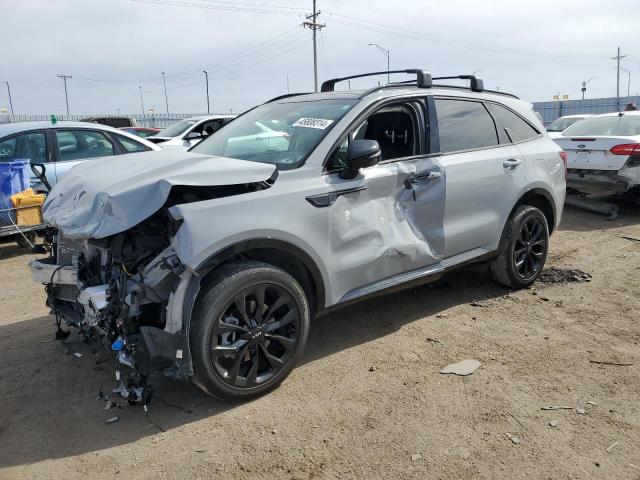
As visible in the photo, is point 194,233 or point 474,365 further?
point 474,365

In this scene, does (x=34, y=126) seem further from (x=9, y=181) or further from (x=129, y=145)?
(x=129, y=145)

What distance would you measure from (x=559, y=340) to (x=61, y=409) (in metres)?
3.60

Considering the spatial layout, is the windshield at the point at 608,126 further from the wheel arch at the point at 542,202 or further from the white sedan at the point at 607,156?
the wheel arch at the point at 542,202

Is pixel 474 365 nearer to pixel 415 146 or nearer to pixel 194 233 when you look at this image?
pixel 415 146

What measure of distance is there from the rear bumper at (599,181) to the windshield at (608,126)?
0.84m

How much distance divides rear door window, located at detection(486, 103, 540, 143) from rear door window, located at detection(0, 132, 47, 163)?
19.8 ft

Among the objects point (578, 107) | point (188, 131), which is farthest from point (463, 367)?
point (578, 107)

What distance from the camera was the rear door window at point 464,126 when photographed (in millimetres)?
4590

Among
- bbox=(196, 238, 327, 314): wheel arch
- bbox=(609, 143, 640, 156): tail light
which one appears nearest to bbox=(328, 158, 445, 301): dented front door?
bbox=(196, 238, 327, 314): wheel arch

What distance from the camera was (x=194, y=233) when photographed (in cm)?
303

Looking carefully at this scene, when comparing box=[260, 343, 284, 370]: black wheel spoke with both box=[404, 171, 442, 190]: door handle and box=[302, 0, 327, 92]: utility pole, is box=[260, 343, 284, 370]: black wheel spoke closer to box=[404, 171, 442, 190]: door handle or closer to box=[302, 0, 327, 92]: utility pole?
box=[404, 171, 442, 190]: door handle

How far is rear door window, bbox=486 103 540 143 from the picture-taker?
16.9 feet

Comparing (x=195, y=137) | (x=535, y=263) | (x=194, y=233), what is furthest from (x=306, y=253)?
(x=195, y=137)

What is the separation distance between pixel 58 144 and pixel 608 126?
8.72 m
